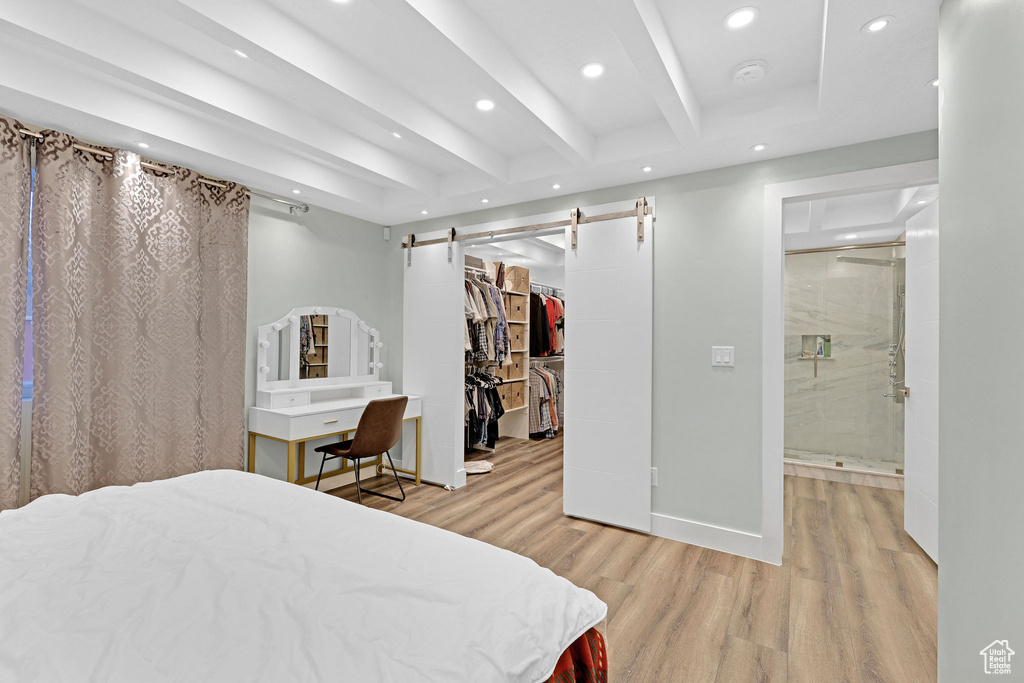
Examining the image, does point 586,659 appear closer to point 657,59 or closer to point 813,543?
point 657,59

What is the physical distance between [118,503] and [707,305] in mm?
2992

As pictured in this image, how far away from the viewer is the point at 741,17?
184 centimetres

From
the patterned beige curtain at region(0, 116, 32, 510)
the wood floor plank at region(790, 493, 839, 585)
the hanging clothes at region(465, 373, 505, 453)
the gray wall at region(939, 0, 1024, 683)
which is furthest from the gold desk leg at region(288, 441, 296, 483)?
the gray wall at region(939, 0, 1024, 683)

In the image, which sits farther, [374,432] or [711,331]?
[374,432]

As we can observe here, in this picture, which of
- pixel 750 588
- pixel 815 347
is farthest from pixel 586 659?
pixel 815 347

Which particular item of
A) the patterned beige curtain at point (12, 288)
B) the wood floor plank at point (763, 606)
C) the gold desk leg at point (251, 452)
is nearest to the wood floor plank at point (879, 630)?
the wood floor plank at point (763, 606)

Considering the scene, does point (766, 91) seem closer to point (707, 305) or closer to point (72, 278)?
point (707, 305)

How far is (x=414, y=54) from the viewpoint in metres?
2.11

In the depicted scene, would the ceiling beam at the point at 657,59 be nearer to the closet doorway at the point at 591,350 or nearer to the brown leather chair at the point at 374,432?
the closet doorway at the point at 591,350

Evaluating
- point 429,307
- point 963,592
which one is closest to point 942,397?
point 963,592

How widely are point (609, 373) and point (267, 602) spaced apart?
249cm

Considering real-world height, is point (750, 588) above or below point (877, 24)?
below

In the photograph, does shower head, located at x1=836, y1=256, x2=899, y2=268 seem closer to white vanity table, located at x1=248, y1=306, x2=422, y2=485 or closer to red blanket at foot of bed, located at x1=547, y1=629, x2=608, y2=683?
white vanity table, located at x1=248, y1=306, x2=422, y2=485

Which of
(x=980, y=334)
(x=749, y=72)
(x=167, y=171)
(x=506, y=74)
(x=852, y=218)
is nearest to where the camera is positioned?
(x=980, y=334)
